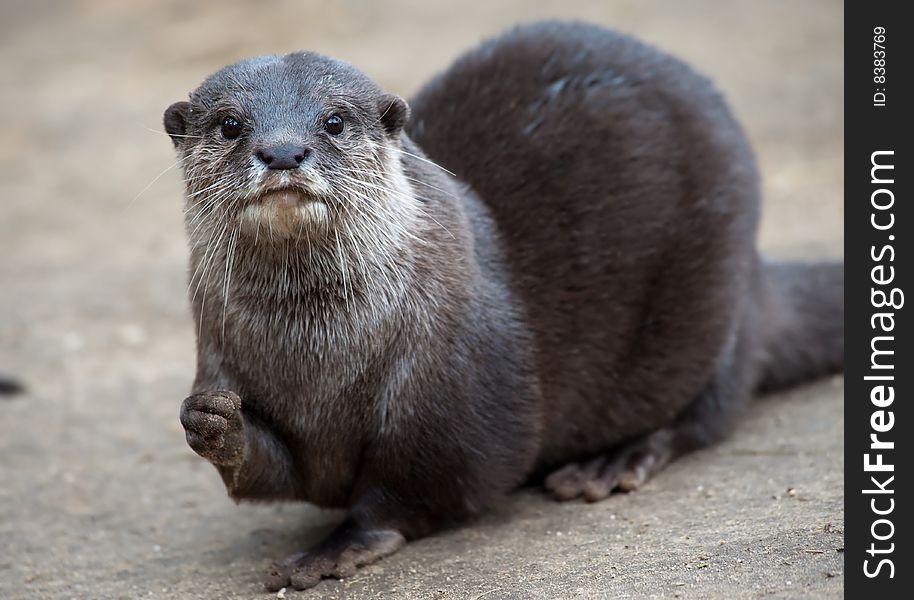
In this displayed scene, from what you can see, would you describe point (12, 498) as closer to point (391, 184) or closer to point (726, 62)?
point (391, 184)

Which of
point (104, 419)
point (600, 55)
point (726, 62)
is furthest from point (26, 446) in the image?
point (726, 62)

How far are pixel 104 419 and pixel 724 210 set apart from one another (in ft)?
7.80

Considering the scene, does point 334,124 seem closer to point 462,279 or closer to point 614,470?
point 462,279

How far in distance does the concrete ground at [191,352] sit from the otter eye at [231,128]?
0.19 m

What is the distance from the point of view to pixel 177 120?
10.3ft

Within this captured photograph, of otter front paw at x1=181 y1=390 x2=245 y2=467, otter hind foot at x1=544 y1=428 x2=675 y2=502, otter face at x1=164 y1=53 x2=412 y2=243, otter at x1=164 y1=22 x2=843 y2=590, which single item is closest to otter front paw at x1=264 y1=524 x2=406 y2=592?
otter at x1=164 y1=22 x2=843 y2=590

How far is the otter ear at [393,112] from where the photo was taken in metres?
3.08

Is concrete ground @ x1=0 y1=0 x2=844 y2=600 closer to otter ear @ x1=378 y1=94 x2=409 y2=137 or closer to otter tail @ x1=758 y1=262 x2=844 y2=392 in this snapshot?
otter tail @ x1=758 y1=262 x2=844 y2=392

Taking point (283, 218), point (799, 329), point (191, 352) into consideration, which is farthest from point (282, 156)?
point (191, 352)

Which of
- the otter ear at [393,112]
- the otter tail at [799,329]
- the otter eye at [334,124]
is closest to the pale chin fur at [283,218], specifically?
the otter eye at [334,124]

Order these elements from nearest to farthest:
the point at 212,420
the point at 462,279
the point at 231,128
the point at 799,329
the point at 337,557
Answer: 1. the point at 212,420
2. the point at 231,128
3. the point at 337,557
4. the point at 462,279
5. the point at 799,329

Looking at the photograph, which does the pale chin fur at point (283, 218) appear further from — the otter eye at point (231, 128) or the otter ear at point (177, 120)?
the otter ear at point (177, 120)

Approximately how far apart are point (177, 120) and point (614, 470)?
1551 mm

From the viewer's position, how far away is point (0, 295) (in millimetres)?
6145
